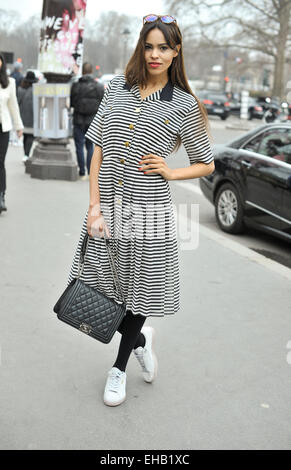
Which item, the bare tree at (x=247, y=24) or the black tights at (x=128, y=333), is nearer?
the black tights at (x=128, y=333)

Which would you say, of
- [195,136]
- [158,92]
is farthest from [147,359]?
[158,92]

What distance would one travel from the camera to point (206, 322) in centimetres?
448

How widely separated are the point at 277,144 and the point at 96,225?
4.60 m

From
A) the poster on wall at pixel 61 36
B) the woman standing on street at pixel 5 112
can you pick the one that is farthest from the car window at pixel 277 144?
the poster on wall at pixel 61 36

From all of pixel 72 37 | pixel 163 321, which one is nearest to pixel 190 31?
pixel 72 37

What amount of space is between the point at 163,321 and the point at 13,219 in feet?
11.1

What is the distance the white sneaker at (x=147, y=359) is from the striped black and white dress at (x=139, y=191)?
0.36 meters

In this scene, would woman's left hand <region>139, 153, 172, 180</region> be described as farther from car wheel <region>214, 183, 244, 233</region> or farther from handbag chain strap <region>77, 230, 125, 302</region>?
car wheel <region>214, 183, 244, 233</region>

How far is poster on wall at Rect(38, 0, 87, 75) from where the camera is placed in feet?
35.0

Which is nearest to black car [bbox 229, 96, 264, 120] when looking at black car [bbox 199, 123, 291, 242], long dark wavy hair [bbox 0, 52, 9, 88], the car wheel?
black car [bbox 199, 123, 291, 242]

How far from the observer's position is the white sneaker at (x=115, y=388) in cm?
324

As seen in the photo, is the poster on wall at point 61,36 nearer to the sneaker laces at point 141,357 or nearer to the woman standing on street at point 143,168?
the woman standing on street at point 143,168

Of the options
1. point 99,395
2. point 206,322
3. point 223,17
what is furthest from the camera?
point 223,17
